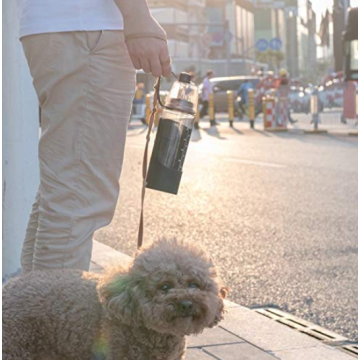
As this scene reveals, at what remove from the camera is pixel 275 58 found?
101 m

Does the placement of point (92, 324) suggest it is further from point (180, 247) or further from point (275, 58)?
point (275, 58)

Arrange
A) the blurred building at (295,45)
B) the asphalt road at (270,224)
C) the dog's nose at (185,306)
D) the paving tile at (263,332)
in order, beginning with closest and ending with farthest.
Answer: the dog's nose at (185,306) → the paving tile at (263,332) → the asphalt road at (270,224) → the blurred building at (295,45)

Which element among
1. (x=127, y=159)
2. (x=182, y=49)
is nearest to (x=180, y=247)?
(x=127, y=159)

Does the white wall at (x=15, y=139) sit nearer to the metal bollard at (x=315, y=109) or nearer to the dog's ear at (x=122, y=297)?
the dog's ear at (x=122, y=297)

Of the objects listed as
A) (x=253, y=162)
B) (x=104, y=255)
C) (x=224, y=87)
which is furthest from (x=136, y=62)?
(x=224, y=87)

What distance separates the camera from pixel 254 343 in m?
3.88

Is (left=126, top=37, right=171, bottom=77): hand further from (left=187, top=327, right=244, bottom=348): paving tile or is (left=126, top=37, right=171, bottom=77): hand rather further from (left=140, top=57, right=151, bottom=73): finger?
(left=187, top=327, right=244, bottom=348): paving tile

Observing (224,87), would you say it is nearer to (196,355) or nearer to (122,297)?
(196,355)

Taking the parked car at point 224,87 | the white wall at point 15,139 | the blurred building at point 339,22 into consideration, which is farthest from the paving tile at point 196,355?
the parked car at point 224,87

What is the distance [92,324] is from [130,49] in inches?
38.3

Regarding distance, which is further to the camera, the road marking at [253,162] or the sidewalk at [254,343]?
the road marking at [253,162]

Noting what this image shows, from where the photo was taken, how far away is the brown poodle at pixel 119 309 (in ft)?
8.70

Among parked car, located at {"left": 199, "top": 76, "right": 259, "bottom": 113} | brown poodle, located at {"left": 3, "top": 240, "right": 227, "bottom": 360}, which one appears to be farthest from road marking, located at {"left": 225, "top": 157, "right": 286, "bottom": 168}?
parked car, located at {"left": 199, "top": 76, "right": 259, "bottom": 113}

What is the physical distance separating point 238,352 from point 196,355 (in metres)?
0.19
